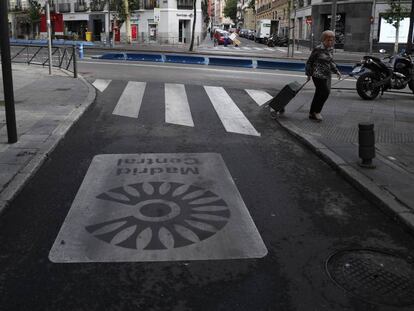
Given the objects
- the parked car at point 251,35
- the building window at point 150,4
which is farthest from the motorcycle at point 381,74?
the parked car at point 251,35

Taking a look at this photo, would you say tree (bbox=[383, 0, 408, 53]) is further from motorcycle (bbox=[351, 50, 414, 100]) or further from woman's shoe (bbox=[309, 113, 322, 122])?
woman's shoe (bbox=[309, 113, 322, 122])

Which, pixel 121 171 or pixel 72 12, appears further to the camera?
pixel 72 12

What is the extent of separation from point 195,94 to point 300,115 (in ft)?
11.9

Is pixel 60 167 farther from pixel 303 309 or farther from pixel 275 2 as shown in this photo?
pixel 275 2

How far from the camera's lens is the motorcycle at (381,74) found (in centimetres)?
1244

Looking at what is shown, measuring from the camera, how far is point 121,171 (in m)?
6.41

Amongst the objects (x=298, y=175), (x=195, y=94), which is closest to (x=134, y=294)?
(x=298, y=175)

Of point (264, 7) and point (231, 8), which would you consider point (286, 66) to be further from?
point (231, 8)

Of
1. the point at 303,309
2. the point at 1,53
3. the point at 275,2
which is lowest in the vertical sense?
the point at 303,309

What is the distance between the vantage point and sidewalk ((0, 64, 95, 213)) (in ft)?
20.1

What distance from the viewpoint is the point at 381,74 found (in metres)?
12.5

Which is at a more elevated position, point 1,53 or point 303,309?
point 1,53

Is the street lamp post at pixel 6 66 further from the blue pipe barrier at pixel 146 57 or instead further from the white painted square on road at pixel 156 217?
the blue pipe barrier at pixel 146 57

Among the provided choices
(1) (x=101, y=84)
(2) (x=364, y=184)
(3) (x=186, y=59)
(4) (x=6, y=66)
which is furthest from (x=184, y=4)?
(2) (x=364, y=184)
